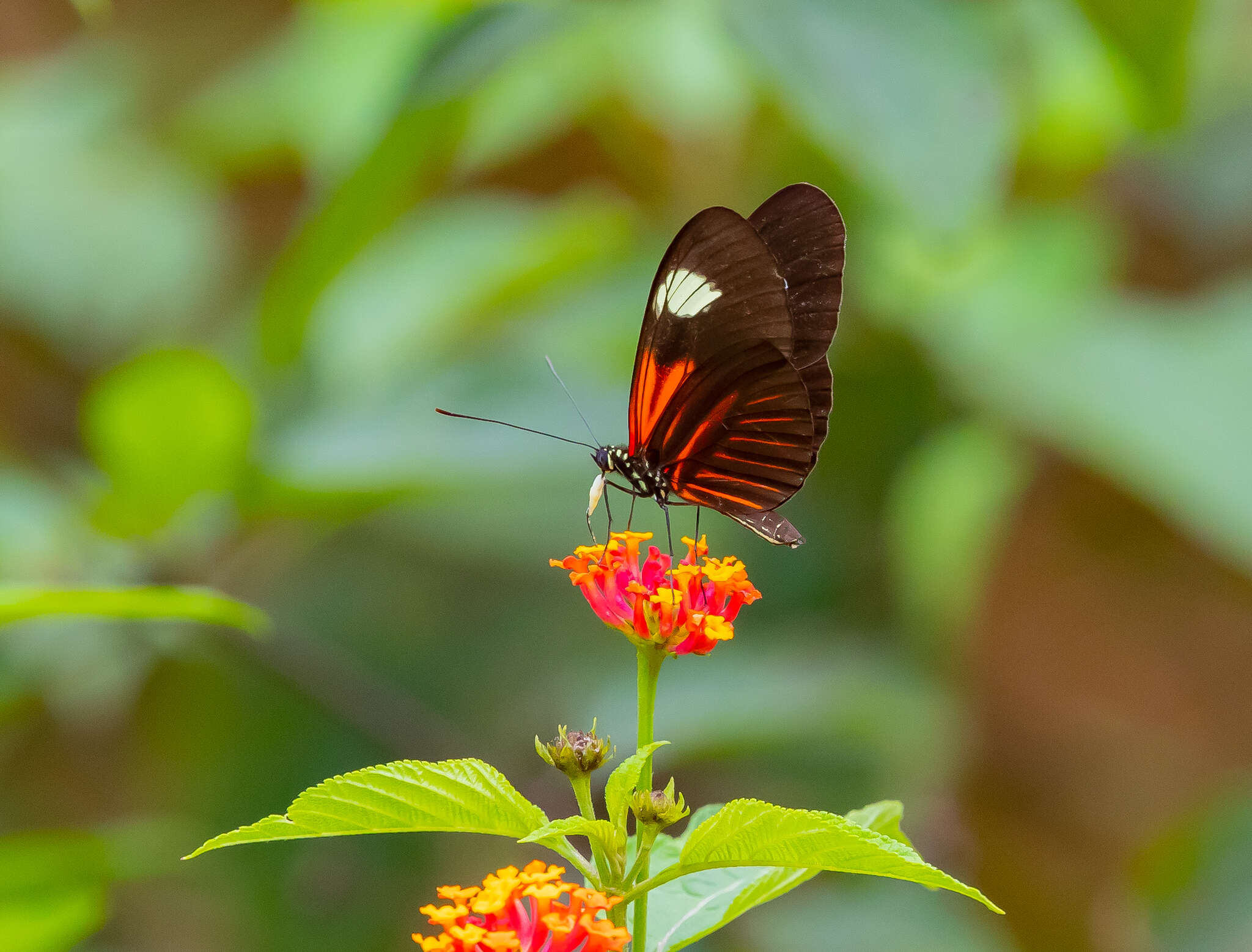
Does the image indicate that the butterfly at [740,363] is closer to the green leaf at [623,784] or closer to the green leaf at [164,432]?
the green leaf at [623,784]

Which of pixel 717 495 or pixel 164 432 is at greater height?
pixel 164 432

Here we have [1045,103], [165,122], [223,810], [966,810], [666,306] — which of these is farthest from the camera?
[165,122]

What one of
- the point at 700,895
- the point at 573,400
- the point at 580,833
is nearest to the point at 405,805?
the point at 580,833

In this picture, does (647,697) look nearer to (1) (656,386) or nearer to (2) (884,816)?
(2) (884,816)

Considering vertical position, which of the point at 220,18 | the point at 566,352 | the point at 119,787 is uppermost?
the point at 220,18

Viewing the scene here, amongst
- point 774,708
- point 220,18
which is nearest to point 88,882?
point 774,708

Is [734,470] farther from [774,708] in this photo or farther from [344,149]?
[344,149]
